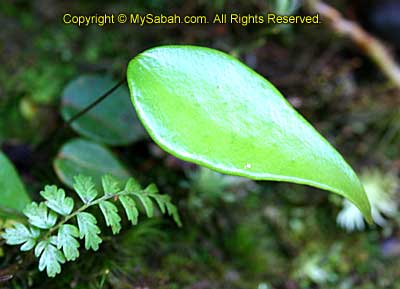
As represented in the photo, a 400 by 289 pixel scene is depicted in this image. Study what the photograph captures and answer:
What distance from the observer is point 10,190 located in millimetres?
1023

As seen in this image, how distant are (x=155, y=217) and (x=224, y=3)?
2.32ft

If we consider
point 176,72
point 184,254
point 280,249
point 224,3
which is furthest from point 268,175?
point 224,3

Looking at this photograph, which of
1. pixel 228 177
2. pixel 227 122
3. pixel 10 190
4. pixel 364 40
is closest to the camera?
pixel 227 122

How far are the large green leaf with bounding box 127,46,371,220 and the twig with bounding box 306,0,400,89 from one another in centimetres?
77

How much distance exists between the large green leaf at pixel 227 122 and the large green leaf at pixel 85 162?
0.39m

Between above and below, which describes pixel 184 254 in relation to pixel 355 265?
above

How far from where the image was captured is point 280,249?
1.49m

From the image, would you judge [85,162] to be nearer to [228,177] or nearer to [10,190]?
[10,190]

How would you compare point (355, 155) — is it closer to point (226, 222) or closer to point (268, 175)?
point (226, 222)

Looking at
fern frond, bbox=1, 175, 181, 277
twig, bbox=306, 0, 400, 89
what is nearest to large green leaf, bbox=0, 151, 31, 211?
fern frond, bbox=1, 175, 181, 277

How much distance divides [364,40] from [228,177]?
2.14 ft

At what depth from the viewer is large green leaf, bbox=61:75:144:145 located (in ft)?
4.29
